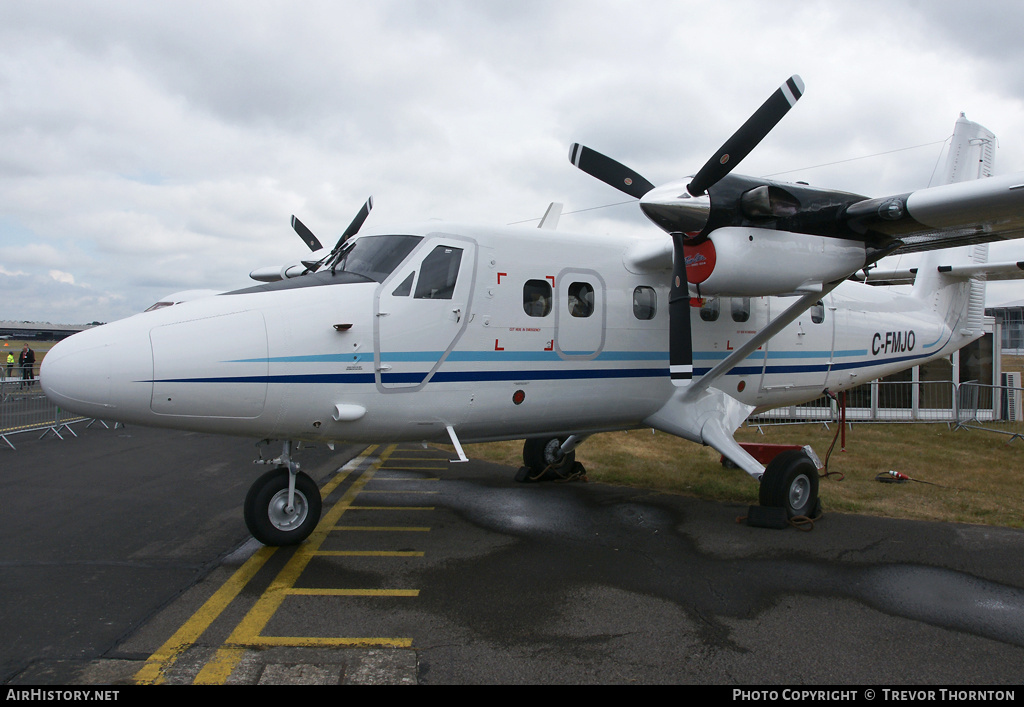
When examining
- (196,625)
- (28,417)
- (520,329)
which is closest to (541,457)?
(520,329)

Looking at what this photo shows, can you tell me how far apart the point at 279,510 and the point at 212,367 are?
1798 mm

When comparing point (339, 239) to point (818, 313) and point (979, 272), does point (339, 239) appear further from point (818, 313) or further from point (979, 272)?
point (979, 272)

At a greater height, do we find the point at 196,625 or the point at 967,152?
the point at 967,152

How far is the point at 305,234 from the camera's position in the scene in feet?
44.1

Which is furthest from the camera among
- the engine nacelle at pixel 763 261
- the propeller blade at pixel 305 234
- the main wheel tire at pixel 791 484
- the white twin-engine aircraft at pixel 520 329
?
the propeller blade at pixel 305 234

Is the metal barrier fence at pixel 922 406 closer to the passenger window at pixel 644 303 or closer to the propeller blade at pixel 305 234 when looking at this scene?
the passenger window at pixel 644 303

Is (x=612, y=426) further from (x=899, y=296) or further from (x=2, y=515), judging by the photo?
(x=2, y=515)

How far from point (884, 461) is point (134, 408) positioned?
11992 millimetres

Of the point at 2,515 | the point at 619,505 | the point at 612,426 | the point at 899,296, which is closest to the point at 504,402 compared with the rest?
the point at 612,426

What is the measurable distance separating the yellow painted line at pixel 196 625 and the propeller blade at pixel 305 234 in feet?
28.0

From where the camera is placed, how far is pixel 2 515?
25.2 ft

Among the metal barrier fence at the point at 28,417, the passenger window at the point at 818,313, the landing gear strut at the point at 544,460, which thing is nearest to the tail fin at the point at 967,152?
the passenger window at the point at 818,313

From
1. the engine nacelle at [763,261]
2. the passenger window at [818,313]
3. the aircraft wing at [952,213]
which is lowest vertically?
the passenger window at [818,313]

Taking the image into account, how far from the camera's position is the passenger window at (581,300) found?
7348mm
